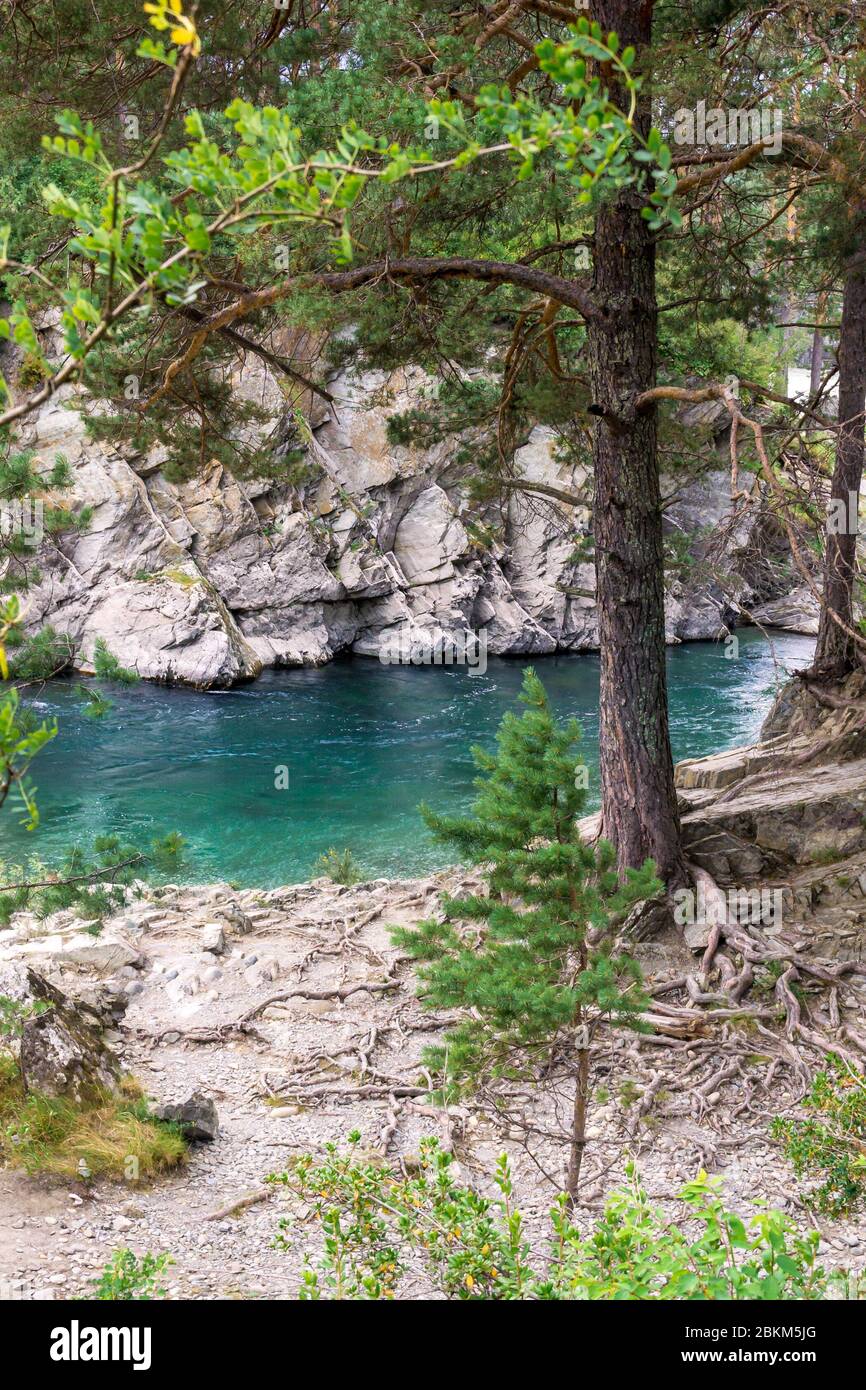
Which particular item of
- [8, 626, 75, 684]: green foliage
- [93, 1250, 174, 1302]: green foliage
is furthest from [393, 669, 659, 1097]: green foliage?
[8, 626, 75, 684]: green foliage

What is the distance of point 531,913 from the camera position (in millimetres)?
5363

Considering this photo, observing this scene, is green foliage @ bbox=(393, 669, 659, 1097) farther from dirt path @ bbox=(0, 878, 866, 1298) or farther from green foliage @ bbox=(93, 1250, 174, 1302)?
green foliage @ bbox=(93, 1250, 174, 1302)

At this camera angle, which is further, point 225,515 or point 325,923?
point 225,515

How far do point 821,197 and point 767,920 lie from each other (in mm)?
6752

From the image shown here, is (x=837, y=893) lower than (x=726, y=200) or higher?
lower

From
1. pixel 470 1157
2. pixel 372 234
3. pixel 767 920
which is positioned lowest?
pixel 470 1157

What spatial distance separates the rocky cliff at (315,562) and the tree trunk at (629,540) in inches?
696

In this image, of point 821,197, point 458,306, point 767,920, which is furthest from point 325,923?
point 821,197

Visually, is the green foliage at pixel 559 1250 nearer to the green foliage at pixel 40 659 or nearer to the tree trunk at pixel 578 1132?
the tree trunk at pixel 578 1132

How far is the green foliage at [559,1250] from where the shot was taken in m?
2.90

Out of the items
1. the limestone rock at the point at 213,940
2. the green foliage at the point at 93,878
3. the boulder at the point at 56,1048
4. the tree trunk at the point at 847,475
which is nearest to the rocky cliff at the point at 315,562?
the tree trunk at the point at 847,475

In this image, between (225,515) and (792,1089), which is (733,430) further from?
(225,515)

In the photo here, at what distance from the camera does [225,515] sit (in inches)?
1134
